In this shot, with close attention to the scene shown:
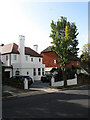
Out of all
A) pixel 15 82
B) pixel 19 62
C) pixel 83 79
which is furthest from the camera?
pixel 19 62

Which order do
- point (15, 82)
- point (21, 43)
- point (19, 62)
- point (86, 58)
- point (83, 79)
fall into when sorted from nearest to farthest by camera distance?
point (15, 82)
point (83, 79)
point (19, 62)
point (21, 43)
point (86, 58)

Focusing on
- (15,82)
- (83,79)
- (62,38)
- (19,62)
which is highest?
(62,38)

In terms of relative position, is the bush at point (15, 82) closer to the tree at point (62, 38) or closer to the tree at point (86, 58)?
the tree at point (62, 38)

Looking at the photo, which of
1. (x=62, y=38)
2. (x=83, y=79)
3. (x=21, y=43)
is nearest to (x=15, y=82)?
(x=62, y=38)

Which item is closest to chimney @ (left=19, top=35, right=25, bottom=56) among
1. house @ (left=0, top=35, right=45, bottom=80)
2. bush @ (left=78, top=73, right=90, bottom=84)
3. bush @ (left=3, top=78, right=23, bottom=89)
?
house @ (left=0, top=35, right=45, bottom=80)

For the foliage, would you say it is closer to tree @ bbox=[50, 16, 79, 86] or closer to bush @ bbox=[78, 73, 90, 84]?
tree @ bbox=[50, 16, 79, 86]

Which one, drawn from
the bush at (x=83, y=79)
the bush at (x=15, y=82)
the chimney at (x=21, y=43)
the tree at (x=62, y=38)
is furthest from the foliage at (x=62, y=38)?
the chimney at (x=21, y=43)

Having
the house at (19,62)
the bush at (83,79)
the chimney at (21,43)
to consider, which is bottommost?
the bush at (83,79)

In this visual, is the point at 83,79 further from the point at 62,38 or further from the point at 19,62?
the point at 19,62

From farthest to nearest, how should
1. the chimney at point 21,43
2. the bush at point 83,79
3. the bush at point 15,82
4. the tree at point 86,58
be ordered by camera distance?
the tree at point 86,58, the chimney at point 21,43, the bush at point 83,79, the bush at point 15,82

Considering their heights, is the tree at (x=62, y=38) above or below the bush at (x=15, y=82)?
above

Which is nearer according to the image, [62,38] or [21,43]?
[62,38]

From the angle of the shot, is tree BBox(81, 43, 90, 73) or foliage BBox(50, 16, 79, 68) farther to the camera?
tree BBox(81, 43, 90, 73)

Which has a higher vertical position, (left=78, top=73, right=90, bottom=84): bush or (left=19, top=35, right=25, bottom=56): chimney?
(left=19, top=35, right=25, bottom=56): chimney
